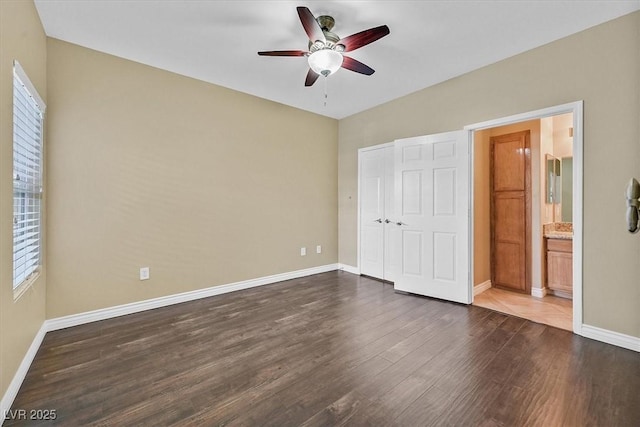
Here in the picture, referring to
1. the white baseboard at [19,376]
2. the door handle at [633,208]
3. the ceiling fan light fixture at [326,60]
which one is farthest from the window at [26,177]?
the door handle at [633,208]

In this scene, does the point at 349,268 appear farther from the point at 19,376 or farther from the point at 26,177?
the point at 26,177

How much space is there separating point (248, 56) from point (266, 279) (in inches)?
116

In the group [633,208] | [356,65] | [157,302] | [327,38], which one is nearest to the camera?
[633,208]

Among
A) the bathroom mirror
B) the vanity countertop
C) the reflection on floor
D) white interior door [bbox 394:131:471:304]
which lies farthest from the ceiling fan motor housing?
the vanity countertop

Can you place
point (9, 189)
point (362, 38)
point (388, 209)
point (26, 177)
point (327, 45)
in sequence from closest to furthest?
point (9, 189), point (26, 177), point (362, 38), point (327, 45), point (388, 209)

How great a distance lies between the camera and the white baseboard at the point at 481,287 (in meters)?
3.76

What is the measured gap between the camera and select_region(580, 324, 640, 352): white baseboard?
7.58 feet

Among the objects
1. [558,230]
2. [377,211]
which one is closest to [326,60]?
[377,211]

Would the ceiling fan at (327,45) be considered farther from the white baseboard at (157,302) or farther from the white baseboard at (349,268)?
the white baseboard at (349,268)

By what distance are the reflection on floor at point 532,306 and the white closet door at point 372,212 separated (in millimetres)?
1497

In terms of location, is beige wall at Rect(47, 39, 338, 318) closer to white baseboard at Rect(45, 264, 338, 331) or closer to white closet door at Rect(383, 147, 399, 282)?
white baseboard at Rect(45, 264, 338, 331)

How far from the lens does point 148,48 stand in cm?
285

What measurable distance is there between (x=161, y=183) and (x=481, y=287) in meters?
4.39

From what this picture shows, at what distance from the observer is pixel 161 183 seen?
329 cm
